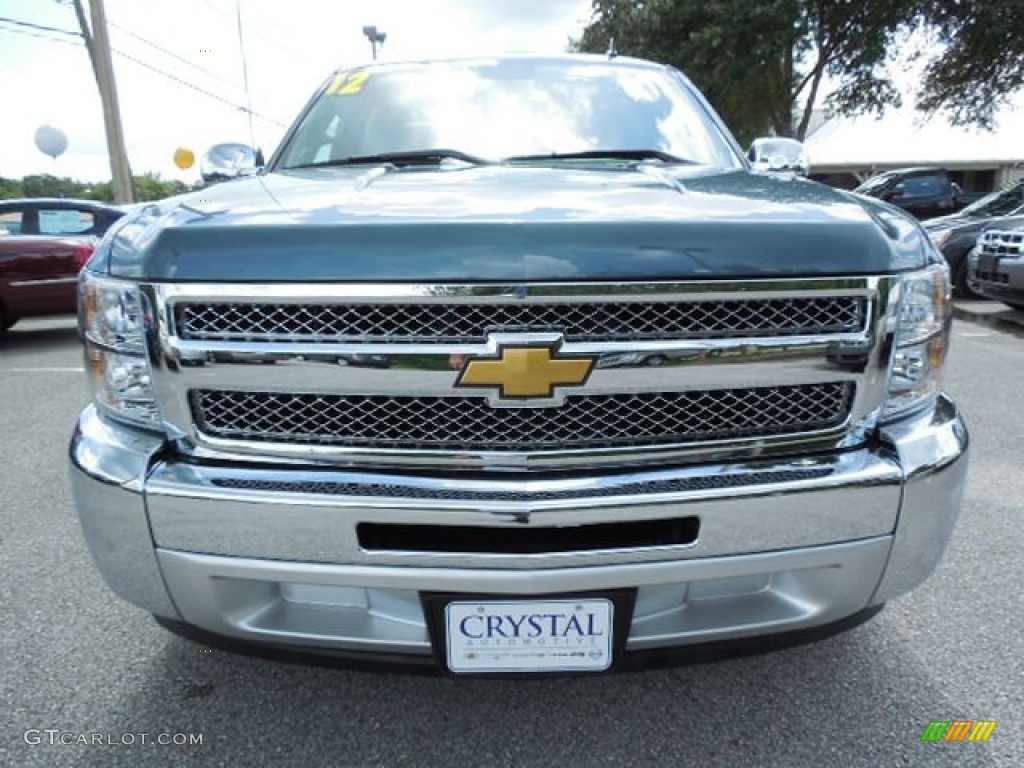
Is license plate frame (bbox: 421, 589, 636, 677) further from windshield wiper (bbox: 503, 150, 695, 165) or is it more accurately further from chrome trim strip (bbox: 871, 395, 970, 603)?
windshield wiper (bbox: 503, 150, 695, 165)

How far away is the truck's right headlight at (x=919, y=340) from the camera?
160cm

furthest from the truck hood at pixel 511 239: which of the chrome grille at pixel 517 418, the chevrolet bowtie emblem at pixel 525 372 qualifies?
the chrome grille at pixel 517 418

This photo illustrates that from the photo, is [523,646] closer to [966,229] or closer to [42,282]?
[42,282]

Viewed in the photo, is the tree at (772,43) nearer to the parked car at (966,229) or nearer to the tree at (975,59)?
the tree at (975,59)

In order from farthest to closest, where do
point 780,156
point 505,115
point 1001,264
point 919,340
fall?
point 1001,264 < point 780,156 < point 505,115 < point 919,340

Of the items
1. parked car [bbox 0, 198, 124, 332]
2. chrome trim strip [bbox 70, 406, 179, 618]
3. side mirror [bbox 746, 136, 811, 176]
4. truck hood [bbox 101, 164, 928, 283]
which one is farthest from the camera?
parked car [bbox 0, 198, 124, 332]

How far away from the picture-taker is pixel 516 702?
6.50ft

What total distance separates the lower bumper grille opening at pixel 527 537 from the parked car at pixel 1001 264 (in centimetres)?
752

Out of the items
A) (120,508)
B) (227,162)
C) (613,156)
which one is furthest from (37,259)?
(120,508)

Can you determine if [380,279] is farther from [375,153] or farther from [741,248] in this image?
[375,153]

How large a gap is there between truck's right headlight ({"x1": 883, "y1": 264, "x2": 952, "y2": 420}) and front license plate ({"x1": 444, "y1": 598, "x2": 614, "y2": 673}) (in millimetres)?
806

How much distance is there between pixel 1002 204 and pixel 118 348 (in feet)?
34.8

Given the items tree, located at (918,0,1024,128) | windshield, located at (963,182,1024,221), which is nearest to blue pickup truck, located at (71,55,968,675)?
windshield, located at (963,182,1024,221)

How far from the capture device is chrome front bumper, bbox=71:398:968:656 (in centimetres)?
146
